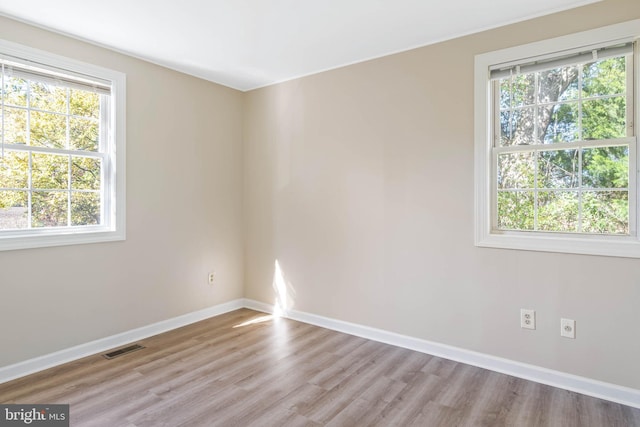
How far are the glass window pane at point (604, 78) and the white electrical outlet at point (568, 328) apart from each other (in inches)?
60.2

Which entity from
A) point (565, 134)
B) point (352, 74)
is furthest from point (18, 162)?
point (565, 134)

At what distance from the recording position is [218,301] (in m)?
4.07

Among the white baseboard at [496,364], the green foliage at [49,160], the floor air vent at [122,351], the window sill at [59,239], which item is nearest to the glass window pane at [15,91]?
the green foliage at [49,160]

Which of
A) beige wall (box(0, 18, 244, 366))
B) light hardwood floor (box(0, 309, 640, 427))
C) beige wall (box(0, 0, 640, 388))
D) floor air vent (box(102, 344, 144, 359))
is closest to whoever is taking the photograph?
light hardwood floor (box(0, 309, 640, 427))

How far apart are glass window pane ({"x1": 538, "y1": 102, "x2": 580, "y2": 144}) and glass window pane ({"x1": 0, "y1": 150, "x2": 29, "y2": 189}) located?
12.3 feet

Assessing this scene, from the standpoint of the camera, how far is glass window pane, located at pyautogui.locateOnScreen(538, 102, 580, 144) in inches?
101

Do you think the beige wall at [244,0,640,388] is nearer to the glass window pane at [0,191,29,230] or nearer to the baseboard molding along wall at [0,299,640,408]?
the baseboard molding along wall at [0,299,640,408]

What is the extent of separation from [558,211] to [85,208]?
366 centimetres

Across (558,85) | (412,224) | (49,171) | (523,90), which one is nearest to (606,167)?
(558,85)

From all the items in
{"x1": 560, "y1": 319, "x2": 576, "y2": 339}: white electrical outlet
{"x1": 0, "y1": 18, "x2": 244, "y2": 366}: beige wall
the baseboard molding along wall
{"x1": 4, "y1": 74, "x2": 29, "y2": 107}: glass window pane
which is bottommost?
the baseboard molding along wall

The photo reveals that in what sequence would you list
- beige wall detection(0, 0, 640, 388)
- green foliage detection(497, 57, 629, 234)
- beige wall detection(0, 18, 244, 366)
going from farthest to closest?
beige wall detection(0, 18, 244, 366)
beige wall detection(0, 0, 640, 388)
green foliage detection(497, 57, 629, 234)

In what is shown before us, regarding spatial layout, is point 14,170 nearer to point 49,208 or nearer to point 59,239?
point 49,208

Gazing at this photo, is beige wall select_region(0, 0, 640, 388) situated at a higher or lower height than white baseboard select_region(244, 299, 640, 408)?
A: higher

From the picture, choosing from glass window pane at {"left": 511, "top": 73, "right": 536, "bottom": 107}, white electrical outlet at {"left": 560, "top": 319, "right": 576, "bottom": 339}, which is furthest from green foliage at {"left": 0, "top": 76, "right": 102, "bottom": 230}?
white electrical outlet at {"left": 560, "top": 319, "right": 576, "bottom": 339}
